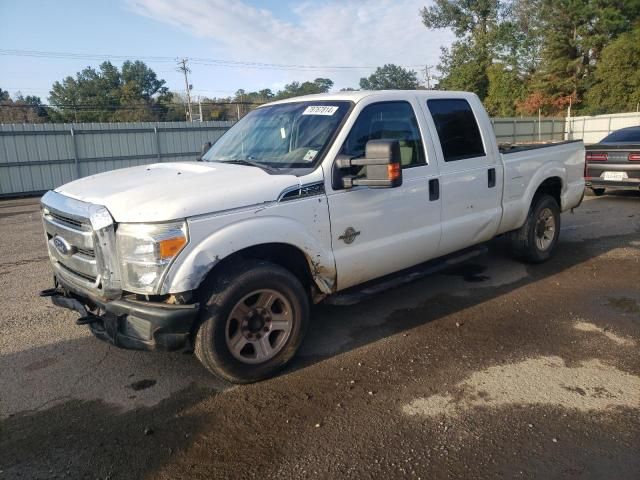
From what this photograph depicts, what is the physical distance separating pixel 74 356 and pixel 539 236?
5.23 meters

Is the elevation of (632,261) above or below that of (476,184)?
below

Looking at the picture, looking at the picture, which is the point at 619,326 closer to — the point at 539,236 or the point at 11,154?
the point at 539,236

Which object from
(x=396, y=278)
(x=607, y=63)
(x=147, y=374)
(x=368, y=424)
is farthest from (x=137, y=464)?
(x=607, y=63)

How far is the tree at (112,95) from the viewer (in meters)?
56.9

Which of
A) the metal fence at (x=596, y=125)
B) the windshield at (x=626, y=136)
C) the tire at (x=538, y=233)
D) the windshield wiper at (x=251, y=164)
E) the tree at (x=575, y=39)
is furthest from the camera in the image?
the tree at (x=575, y=39)

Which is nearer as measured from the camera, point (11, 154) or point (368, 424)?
point (368, 424)

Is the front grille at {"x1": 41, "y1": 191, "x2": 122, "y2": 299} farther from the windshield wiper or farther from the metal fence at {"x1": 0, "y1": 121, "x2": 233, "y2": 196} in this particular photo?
the metal fence at {"x1": 0, "y1": 121, "x2": 233, "y2": 196}

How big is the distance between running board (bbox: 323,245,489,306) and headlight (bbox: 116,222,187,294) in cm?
139

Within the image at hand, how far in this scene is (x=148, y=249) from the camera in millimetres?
2986

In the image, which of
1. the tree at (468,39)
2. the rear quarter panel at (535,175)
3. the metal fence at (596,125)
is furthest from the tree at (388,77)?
the rear quarter panel at (535,175)

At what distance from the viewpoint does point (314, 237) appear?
3.61 meters

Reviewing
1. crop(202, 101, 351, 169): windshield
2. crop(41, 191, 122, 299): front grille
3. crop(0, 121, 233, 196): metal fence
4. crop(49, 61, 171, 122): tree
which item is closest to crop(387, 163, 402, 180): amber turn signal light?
crop(202, 101, 351, 169): windshield

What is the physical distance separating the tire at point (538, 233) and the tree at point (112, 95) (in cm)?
5532

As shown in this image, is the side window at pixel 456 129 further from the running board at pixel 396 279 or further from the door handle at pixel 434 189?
the running board at pixel 396 279
